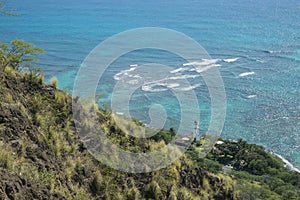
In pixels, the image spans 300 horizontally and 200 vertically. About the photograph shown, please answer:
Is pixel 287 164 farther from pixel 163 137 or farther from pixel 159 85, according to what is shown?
pixel 159 85

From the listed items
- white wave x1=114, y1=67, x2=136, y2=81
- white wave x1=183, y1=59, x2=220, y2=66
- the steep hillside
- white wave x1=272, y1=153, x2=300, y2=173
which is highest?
the steep hillside

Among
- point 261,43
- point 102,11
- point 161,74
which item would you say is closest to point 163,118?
point 161,74

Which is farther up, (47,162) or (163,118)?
(47,162)

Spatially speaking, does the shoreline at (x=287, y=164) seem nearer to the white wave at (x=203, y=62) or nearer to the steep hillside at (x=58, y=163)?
the white wave at (x=203, y=62)

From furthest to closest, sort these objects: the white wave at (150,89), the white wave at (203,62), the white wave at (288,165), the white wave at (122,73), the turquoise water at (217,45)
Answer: the white wave at (203,62) < the white wave at (122,73) < the white wave at (150,89) < the turquoise water at (217,45) < the white wave at (288,165)

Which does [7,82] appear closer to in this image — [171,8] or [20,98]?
[20,98]

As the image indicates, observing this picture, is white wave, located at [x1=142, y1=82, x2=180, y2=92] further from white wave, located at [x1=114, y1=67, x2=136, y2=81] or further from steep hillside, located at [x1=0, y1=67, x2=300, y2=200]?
steep hillside, located at [x1=0, y1=67, x2=300, y2=200]

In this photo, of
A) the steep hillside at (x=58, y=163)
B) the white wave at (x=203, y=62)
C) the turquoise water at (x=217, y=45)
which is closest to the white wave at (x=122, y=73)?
the turquoise water at (x=217, y=45)

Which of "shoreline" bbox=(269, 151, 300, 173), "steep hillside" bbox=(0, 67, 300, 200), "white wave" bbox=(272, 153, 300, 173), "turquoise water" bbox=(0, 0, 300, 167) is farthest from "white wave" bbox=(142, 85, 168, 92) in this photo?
"steep hillside" bbox=(0, 67, 300, 200)
